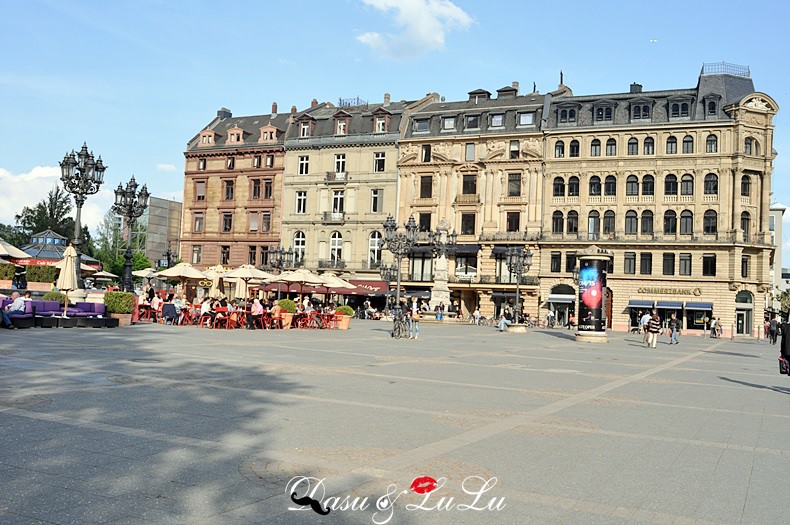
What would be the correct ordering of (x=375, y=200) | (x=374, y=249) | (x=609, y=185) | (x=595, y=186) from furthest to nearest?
(x=375, y=200), (x=374, y=249), (x=595, y=186), (x=609, y=185)

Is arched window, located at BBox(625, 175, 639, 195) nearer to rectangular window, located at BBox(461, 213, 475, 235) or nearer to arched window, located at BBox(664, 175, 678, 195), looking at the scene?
arched window, located at BBox(664, 175, 678, 195)

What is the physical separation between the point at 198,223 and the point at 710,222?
153 feet

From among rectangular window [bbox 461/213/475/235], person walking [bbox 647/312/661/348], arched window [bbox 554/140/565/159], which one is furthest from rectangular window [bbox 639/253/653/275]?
person walking [bbox 647/312/661/348]

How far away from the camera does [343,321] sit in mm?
34062

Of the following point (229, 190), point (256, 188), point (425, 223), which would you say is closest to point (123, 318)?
point (425, 223)

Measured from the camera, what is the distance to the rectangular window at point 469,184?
62.5m

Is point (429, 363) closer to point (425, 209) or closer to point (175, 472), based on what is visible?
point (175, 472)

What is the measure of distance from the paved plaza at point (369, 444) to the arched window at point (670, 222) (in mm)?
43270

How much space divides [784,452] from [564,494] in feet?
12.7

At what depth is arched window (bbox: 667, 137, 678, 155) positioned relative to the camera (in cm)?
5666

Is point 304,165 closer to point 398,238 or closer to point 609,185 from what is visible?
point 609,185

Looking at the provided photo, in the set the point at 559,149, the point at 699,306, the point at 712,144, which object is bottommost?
the point at 699,306

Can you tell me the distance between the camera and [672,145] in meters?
56.8

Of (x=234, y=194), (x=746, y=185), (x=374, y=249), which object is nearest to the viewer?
(x=746, y=185)
